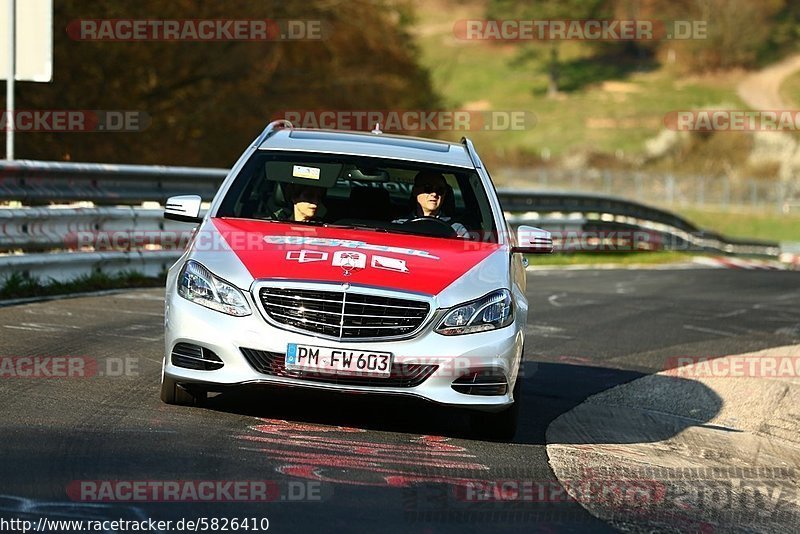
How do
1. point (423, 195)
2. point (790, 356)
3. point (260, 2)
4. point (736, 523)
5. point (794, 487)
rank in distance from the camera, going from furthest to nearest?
point (260, 2) → point (790, 356) → point (423, 195) → point (794, 487) → point (736, 523)

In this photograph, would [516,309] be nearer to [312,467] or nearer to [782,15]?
[312,467]

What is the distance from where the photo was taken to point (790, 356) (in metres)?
12.8

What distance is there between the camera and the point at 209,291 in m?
7.62

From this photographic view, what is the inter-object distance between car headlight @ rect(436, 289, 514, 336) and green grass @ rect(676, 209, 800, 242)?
58.8 metres

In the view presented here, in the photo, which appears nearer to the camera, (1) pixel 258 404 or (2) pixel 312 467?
(2) pixel 312 467

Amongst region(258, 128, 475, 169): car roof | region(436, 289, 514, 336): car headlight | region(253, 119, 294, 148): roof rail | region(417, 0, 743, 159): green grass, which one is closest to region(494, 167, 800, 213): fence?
region(417, 0, 743, 159): green grass

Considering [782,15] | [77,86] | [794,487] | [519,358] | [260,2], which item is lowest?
[794,487]

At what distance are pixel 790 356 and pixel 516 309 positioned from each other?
5600 mm

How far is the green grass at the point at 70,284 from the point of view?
1329 centimetres

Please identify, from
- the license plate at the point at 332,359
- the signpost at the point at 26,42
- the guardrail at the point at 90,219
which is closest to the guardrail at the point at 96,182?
the guardrail at the point at 90,219

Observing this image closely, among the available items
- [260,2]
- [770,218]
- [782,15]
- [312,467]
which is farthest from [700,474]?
[782,15]

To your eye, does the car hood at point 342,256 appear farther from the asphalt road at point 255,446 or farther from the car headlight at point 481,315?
the asphalt road at point 255,446

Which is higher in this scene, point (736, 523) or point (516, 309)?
point (516, 309)

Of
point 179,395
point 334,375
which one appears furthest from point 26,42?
point 334,375
